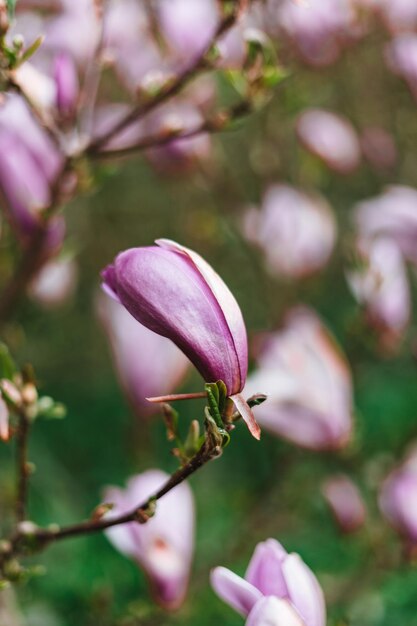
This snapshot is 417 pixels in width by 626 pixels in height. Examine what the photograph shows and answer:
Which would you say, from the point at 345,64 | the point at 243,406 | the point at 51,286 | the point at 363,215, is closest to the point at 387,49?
the point at 345,64

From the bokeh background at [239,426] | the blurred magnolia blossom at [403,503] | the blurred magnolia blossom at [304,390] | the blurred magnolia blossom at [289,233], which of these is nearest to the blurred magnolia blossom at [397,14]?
the bokeh background at [239,426]

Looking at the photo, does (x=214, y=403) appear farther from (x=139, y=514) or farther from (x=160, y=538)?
(x=160, y=538)

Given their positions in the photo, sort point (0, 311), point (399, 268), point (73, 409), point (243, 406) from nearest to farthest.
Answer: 1. point (243, 406)
2. point (0, 311)
3. point (399, 268)
4. point (73, 409)

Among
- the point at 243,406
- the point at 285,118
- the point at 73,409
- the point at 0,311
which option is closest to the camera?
the point at 243,406

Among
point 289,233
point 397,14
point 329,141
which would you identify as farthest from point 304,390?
point 397,14

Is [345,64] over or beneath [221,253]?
over

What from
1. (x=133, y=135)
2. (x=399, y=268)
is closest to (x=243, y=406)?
(x=399, y=268)

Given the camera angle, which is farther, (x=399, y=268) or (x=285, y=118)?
(x=285, y=118)

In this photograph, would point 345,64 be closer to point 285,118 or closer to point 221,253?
point 285,118

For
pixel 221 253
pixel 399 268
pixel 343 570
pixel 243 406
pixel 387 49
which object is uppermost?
pixel 243 406
